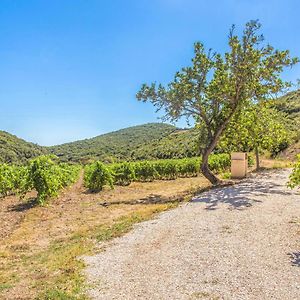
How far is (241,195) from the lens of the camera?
18.4 metres

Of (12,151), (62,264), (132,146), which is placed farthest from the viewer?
(132,146)

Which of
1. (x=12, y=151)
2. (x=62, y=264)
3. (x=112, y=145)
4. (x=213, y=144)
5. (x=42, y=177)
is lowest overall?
(x=62, y=264)

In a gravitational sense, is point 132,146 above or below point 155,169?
above

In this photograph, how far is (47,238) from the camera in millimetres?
13852

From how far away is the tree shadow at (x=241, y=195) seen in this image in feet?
54.4

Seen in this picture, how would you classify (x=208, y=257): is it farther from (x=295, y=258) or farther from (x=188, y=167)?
(x=188, y=167)

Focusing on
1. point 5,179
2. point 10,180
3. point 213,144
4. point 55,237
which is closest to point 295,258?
point 55,237

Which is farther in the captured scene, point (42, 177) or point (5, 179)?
point (5, 179)

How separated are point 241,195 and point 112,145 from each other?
140 metres

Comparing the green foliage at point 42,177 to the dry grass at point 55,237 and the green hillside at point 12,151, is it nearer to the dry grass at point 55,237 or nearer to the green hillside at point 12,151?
the dry grass at point 55,237

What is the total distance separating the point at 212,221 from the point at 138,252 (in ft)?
13.9

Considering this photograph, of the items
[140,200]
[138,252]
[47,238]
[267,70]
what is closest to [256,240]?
[138,252]

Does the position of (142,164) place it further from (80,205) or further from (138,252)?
(138,252)

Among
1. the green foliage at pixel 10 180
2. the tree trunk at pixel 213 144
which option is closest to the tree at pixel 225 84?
the tree trunk at pixel 213 144
